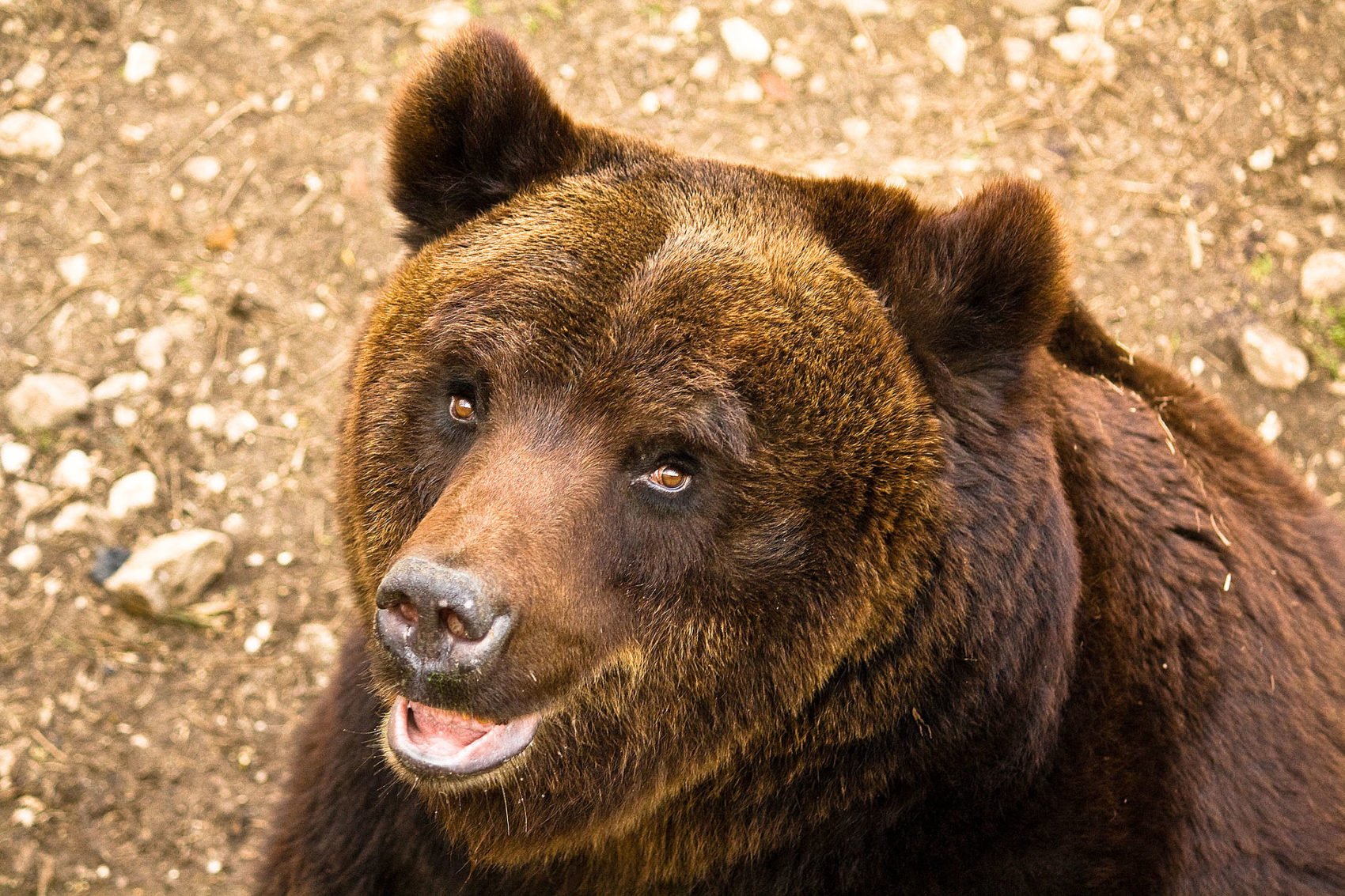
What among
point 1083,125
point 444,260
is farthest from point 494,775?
point 1083,125

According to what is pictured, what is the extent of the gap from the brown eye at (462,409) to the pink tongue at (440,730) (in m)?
0.66

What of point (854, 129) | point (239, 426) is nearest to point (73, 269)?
A: point (239, 426)

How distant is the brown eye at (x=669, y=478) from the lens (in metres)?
2.87

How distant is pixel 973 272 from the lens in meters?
2.93

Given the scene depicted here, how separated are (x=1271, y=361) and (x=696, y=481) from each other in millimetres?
4067

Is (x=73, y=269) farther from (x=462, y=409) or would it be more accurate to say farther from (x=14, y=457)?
(x=462, y=409)

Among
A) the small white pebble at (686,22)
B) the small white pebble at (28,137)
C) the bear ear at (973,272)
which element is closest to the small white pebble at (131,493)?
the small white pebble at (28,137)

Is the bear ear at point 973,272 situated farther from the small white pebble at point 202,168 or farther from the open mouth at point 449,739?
the small white pebble at point 202,168

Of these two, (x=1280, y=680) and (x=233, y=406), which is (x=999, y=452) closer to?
(x=1280, y=680)

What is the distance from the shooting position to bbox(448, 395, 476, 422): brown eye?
3000 mm

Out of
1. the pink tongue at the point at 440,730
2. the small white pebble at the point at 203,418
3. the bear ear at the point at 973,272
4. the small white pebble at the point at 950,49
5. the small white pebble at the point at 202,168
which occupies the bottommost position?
Answer: the small white pebble at the point at 203,418

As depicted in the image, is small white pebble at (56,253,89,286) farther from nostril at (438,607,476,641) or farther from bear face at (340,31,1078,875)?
nostril at (438,607,476,641)

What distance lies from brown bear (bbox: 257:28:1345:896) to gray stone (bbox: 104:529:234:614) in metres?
1.98

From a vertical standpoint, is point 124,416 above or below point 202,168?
below
